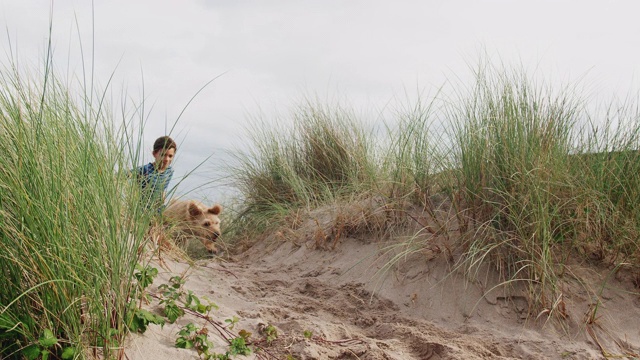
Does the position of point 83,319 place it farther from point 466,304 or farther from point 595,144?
point 595,144

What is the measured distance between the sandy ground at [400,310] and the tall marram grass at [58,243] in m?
0.44

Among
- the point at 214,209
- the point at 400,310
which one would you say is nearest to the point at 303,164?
the point at 214,209

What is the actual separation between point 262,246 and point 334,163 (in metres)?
1.46

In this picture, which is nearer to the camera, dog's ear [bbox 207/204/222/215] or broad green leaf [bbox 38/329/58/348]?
broad green leaf [bbox 38/329/58/348]

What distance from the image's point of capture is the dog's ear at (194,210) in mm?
5969

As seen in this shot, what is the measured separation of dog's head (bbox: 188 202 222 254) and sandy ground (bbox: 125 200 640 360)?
4.05 ft

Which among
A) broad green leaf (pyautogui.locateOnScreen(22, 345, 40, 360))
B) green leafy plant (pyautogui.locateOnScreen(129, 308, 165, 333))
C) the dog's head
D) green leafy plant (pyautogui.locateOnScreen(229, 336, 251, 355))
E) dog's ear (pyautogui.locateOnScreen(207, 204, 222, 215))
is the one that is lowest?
green leafy plant (pyautogui.locateOnScreen(229, 336, 251, 355))

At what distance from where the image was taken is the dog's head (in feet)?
19.6

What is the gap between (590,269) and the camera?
13.4ft

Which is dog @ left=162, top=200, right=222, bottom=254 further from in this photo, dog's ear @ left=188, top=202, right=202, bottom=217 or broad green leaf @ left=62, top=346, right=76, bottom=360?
broad green leaf @ left=62, top=346, right=76, bottom=360

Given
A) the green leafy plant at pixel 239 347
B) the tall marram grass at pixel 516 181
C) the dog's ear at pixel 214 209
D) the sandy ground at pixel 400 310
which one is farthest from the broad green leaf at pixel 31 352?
the dog's ear at pixel 214 209

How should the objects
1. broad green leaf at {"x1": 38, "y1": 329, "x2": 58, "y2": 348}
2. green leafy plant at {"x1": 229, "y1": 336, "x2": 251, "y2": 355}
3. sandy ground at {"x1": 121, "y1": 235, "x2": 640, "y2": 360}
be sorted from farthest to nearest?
sandy ground at {"x1": 121, "y1": 235, "x2": 640, "y2": 360}
green leafy plant at {"x1": 229, "y1": 336, "x2": 251, "y2": 355}
broad green leaf at {"x1": 38, "y1": 329, "x2": 58, "y2": 348}

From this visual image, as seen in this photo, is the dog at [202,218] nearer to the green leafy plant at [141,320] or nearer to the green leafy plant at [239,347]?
the green leafy plant at [239,347]

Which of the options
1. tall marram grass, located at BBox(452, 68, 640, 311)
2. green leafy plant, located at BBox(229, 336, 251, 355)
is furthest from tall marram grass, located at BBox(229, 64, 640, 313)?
green leafy plant, located at BBox(229, 336, 251, 355)
